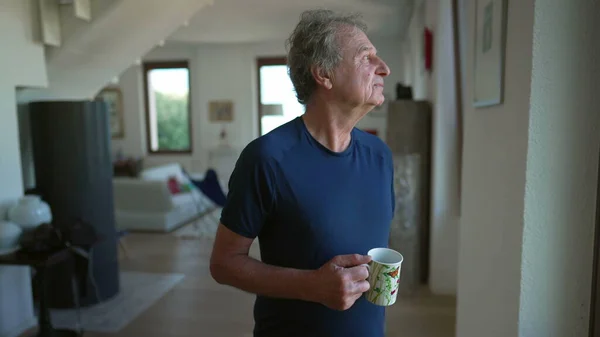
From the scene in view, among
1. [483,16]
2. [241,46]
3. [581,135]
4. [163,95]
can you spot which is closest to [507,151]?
[581,135]

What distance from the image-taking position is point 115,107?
8711 millimetres

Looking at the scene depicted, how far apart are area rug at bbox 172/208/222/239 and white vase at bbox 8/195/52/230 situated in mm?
2393

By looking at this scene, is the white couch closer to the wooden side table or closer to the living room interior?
the living room interior

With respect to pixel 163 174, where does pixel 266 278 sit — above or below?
above

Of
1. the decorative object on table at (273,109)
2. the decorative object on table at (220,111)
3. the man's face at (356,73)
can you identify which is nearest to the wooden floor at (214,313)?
the man's face at (356,73)

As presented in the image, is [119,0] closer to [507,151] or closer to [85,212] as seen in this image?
[85,212]

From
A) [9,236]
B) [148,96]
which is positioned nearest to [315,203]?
[9,236]

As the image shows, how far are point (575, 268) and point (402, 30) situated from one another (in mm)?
6295

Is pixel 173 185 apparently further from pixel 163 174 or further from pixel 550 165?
pixel 550 165

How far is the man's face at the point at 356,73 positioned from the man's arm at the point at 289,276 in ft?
1.37

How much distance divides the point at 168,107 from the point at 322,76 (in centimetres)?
809

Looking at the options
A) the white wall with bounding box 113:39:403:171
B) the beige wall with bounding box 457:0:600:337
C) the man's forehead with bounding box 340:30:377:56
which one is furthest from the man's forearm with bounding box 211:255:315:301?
the white wall with bounding box 113:39:403:171

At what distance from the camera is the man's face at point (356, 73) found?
3.86 ft

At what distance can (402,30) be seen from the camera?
7.08 m
